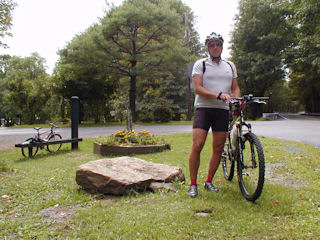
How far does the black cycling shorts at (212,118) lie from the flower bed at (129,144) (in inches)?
147

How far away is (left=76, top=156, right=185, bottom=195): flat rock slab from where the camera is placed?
354 centimetres

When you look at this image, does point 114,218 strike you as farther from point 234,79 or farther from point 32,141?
point 32,141

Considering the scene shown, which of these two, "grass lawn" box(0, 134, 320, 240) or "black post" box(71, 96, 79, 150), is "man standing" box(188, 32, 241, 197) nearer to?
"grass lawn" box(0, 134, 320, 240)

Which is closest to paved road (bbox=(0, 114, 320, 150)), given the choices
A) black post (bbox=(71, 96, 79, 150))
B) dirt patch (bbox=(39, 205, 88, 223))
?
black post (bbox=(71, 96, 79, 150))

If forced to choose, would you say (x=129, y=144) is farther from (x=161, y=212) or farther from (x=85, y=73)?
(x=85, y=73)

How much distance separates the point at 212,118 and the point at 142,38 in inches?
688

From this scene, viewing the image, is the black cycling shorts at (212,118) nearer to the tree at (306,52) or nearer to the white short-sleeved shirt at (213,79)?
the white short-sleeved shirt at (213,79)

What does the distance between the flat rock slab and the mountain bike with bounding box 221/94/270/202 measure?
3.16 ft

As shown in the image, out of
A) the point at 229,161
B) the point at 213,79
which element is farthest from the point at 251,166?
the point at 213,79

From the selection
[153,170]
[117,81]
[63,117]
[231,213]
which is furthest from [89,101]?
[231,213]

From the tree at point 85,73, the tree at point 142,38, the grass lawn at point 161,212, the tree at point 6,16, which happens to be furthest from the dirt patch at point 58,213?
the tree at point 142,38

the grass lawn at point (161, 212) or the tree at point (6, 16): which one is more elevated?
the tree at point (6, 16)

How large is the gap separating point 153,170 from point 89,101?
21.5 m

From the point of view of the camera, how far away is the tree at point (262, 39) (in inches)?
1063
